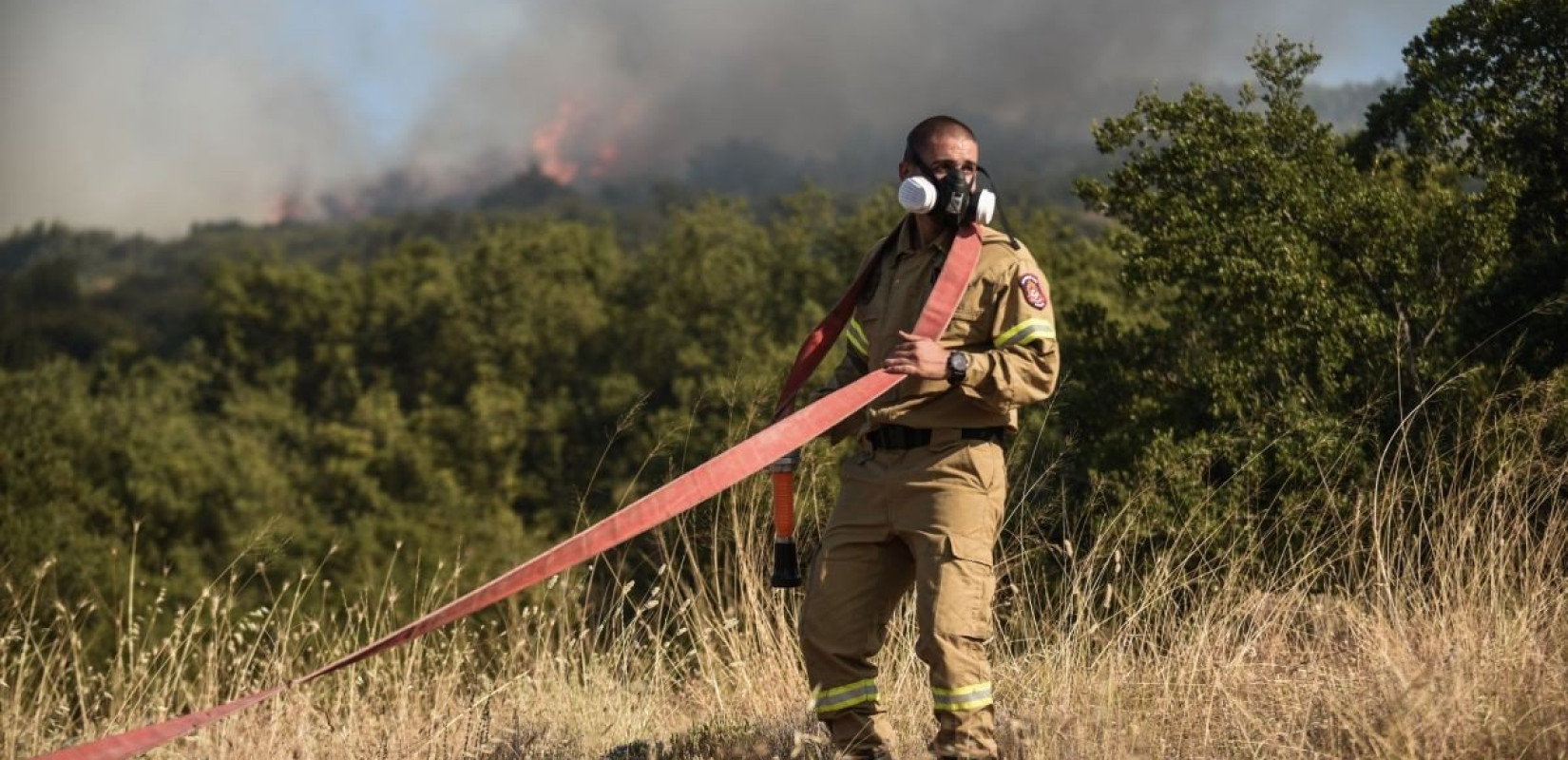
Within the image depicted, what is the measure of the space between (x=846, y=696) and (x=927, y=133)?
5.25ft

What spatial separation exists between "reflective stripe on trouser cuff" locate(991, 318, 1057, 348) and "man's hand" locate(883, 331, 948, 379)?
0.82 feet

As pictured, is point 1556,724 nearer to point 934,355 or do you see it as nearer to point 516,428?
point 934,355

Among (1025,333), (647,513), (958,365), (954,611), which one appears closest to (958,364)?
(958,365)

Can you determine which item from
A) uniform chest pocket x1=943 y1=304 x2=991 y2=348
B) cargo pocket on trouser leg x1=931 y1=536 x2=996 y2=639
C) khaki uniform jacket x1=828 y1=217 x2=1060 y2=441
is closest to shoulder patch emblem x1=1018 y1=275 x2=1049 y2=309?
khaki uniform jacket x1=828 y1=217 x2=1060 y2=441

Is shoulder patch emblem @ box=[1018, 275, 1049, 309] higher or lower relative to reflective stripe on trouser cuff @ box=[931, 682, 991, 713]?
higher

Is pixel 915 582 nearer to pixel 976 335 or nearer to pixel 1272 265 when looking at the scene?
pixel 976 335

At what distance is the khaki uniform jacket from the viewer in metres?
4.03

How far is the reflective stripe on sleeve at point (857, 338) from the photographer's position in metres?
4.48

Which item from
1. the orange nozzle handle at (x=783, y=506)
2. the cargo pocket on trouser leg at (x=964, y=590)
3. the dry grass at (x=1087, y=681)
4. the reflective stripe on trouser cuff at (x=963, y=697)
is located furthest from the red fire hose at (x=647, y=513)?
the dry grass at (x=1087, y=681)

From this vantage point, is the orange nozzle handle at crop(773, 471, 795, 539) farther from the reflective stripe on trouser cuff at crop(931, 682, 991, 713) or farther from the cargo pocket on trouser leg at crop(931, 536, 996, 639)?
the reflective stripe on trouser cuff at crop(931, 682, 991, 713)

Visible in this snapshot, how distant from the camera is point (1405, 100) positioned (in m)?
11.3

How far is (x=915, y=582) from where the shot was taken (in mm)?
4066

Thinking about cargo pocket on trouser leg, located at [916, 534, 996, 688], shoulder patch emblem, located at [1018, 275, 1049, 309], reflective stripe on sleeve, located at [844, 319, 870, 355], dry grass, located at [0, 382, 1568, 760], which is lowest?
dry grass, located at [0, 382, 1568, 760]

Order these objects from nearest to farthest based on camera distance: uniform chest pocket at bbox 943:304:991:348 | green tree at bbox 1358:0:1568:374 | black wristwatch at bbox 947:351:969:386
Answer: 1. black wristwatch at bbox 947:351:969:386
2. uniform chest pocket at bbox 943:304:991:348
3. green tree at bbox 1358:0:1568:374
